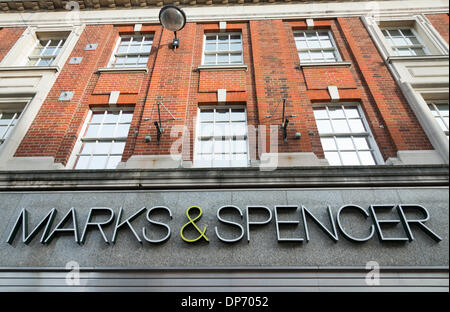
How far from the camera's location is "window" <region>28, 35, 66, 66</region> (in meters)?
8.98

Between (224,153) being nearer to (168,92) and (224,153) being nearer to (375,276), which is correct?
(168,92)

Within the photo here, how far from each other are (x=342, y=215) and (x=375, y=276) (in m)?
1.07

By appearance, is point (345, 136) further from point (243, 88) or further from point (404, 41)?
point (404, 41)

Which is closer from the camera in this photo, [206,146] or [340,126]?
[206,146]

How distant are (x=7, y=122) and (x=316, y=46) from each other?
9.12m

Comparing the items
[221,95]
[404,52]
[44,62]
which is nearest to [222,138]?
[221,95]

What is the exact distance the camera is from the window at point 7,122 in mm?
6941

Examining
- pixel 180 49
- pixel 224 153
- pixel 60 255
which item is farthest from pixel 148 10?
pixel 60 255

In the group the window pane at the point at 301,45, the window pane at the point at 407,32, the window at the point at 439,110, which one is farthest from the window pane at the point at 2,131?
the window pane at the point at 407,32

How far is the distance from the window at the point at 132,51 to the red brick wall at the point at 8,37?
3430mm

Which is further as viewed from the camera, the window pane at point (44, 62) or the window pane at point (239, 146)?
the window pane at point (44, 62)

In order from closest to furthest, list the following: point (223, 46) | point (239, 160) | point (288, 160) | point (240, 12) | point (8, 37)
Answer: point (288, 160) → point (239, 160) → point (223, 46) → point (8, 37) → point (240, 12)

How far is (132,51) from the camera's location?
902 centimetres

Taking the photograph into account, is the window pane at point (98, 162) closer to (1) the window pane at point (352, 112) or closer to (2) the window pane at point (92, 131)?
(2) the window pane at point (92, 131)
